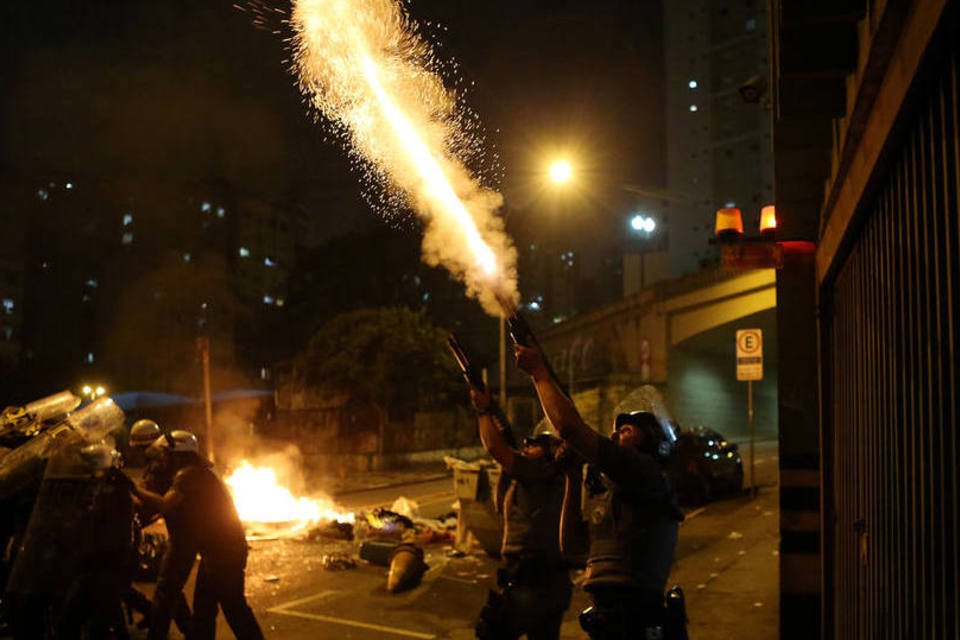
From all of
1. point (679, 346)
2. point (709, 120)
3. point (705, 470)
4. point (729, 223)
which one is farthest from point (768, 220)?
point (709, 120)

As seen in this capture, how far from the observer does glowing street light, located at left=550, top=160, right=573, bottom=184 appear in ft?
46.5

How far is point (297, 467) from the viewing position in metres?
27.9

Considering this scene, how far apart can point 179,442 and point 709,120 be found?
66479 millimetres

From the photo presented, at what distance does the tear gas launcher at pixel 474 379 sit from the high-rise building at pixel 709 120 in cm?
6000

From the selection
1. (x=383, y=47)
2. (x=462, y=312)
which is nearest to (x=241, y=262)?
(x=462, y=312)

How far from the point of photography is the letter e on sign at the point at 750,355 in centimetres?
1494

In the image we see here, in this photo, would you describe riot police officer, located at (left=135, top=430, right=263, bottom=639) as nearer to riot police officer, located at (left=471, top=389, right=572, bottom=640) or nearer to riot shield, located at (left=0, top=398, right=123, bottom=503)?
riot shield, located at (left=0, top=398, right=123, bottom=503)

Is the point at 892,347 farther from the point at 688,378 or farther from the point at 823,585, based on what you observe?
the point at 688,378

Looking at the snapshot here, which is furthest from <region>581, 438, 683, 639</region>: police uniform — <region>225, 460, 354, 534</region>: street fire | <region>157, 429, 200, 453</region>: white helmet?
<region>225, 460, 354, 534</region>: street fire

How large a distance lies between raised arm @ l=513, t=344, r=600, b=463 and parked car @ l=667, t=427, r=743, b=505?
12.7 metres

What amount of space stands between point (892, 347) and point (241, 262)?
6602 centimetres

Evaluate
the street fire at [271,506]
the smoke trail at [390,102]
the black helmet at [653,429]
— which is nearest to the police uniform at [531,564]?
the black helmet at [653,429]

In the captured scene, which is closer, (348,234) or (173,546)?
(173,546)

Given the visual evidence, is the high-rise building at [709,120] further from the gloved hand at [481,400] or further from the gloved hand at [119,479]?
the gloved hand at [119,479]
